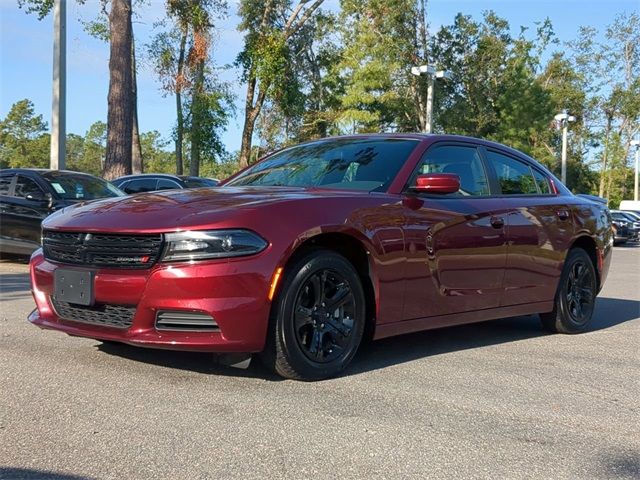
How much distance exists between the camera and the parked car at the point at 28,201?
33.5ft

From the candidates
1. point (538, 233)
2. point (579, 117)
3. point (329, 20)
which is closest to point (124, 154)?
point (538, 233)

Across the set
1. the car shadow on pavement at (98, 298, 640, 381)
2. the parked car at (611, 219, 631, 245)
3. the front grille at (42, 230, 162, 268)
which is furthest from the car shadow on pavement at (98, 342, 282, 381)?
the parked car at (611, 219, 631, 245)

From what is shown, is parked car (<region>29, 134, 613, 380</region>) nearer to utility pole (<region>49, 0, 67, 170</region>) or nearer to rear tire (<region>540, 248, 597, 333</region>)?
rear tire (<region>540, 248, 597, 333</region>)

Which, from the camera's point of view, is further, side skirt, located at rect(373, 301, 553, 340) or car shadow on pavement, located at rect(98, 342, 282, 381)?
side skirt, located at rect(373, 301, 553, 340)

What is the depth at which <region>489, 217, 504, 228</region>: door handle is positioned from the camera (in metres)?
5.03

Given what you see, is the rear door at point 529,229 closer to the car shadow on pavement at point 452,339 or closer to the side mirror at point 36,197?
the car shadow on pavement at point 452,339

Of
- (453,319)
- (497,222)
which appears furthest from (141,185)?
(453,319)

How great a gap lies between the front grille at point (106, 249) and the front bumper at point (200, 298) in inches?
2.7

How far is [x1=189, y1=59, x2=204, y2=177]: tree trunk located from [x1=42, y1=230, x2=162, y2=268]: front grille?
29.9m

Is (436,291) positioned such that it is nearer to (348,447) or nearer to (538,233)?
(538,233)

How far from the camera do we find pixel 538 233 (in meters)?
5.51

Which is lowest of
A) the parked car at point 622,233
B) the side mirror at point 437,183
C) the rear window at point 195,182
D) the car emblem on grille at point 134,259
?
the parked car at point 622,233

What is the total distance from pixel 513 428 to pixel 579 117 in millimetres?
59098

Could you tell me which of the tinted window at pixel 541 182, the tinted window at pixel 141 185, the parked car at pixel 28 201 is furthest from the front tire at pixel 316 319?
the tinted window at pixel 141 185
